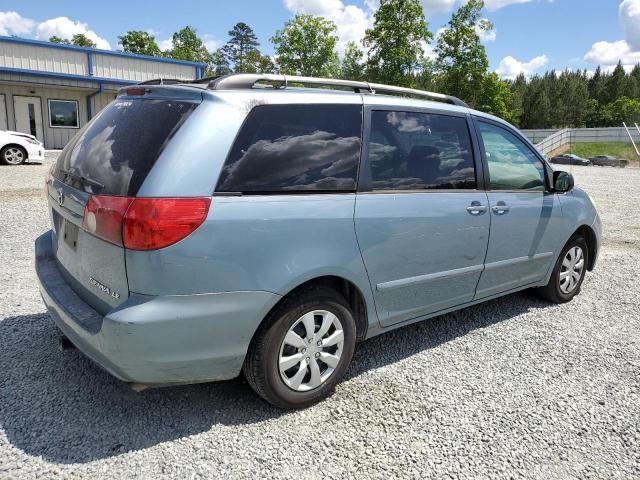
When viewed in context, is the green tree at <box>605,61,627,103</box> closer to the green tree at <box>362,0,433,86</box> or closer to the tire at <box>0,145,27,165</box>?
the green tree at <box>362,0,433,86</box>

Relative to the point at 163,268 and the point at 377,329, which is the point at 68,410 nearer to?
the point at 163,268

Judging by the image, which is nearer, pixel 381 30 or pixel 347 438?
pixel 347 438

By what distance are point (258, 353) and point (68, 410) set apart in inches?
44.2

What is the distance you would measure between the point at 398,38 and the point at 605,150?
697 inches

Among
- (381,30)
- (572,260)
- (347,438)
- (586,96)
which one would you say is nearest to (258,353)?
(347,438)

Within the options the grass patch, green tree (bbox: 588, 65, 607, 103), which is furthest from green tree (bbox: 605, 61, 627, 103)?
the grass patch

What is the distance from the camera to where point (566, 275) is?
491cm

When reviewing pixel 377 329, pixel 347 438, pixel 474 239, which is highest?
pixel 474 239

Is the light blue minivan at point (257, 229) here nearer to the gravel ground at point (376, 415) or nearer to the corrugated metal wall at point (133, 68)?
the gravel ground at point (376, 415)

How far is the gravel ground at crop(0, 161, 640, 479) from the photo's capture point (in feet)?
8.09

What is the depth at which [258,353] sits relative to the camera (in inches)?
106

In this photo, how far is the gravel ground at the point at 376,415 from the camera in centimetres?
247

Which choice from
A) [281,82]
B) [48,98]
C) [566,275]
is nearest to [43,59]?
[48,98]

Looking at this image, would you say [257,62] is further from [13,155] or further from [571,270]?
[571,270]
